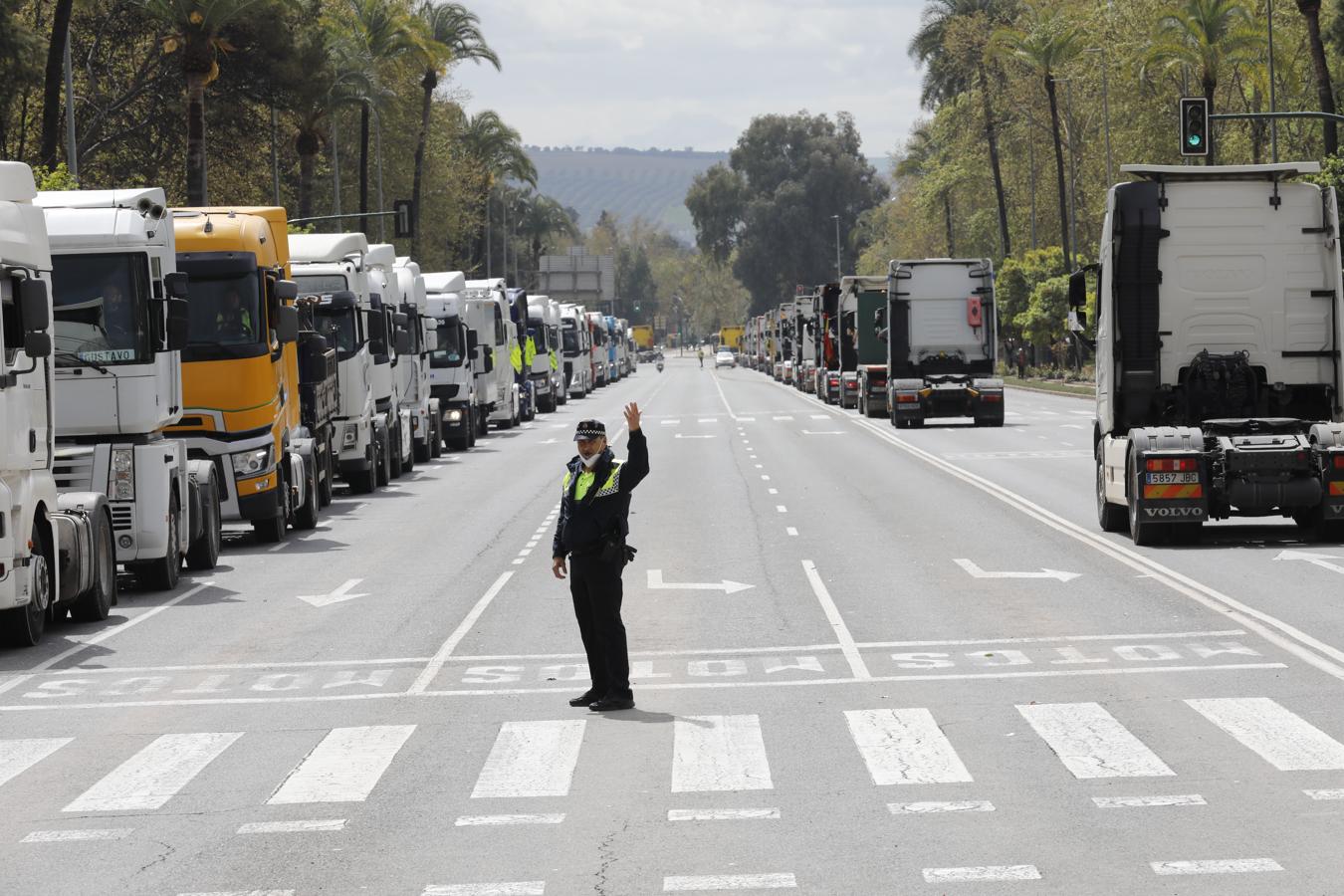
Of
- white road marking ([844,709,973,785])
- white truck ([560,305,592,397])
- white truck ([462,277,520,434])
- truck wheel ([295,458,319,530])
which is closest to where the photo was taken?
white road marking ([844,709,973,785])

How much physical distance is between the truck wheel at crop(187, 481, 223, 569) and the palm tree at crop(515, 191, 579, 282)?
143792 millimetres

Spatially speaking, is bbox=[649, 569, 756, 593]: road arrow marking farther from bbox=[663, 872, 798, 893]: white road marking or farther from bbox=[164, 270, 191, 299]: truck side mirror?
bbox=[663, 872, 798, 893]: white road marking

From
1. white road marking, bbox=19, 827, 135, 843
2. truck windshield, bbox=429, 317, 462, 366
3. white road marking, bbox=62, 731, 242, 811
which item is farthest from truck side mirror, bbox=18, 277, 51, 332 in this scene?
truck windshield, bbox=429, 317, 462, 366

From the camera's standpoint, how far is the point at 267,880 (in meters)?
8.33

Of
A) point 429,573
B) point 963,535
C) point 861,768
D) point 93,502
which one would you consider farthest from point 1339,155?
point 861,768

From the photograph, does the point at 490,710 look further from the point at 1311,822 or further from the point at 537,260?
the point at 537,260

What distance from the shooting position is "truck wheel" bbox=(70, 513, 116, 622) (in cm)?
1760

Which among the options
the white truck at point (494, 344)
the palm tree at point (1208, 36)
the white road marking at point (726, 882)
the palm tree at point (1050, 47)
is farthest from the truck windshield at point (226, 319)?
the palm tree at point (1050, 47)

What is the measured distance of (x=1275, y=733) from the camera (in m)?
11.1

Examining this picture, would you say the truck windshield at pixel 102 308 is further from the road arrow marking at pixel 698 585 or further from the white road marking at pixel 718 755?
the white road marking at pixel 718 755

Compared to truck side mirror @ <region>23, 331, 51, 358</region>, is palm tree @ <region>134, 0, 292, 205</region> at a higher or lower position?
higher

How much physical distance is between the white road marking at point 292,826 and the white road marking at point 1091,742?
3.48 meters

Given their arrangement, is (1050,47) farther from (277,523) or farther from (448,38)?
(277,523)

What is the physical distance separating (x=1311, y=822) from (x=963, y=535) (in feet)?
47.7
